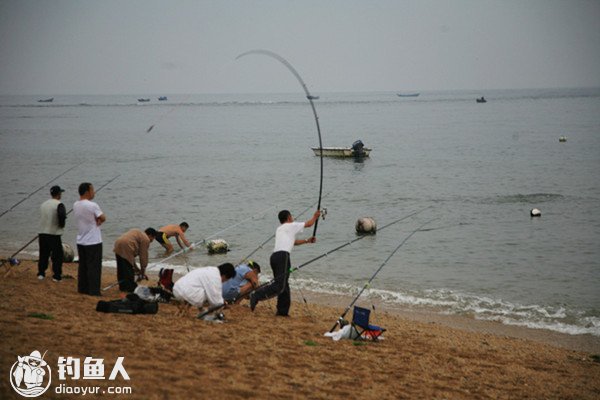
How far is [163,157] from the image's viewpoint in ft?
167

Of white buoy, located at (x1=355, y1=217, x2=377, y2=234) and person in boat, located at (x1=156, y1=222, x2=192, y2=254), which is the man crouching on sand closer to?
person in boat, located at (x1=156, y1=222, x2=192, y2=254)

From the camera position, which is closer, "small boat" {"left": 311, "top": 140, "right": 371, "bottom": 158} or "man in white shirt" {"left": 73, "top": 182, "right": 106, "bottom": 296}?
"man in white shirt" {"left": 73, "top": 182, "right": 106, "bottom": 296}

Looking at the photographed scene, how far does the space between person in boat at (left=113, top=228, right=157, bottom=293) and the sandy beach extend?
0.95 feet

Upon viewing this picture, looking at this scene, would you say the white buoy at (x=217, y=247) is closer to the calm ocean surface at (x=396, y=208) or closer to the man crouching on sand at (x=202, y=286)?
the calm ocean surface at (x=396, y=208)

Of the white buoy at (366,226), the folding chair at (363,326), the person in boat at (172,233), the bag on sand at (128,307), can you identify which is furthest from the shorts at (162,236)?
the folding chair at (363,326)

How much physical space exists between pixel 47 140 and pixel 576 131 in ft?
174

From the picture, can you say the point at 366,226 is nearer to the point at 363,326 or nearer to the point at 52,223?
the point at 363,326

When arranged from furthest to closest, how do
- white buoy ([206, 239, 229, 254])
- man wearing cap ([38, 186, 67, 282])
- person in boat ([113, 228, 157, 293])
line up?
1. white buoy ([206, 239, 229, 254])
2. person in boat ([113, 228, 157, 293])
3. man wearing cap ([38, 186, 67, 282])

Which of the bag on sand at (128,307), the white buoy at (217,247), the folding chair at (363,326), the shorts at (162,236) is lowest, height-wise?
the white buoy at (217,247)

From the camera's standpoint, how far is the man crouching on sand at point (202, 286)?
8.63m

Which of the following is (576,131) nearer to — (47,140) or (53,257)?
(47,140)

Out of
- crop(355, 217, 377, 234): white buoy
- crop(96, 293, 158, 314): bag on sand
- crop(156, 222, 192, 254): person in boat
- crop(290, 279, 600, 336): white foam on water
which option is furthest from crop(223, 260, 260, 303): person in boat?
crop(355, 217, 377, 234): white buoy

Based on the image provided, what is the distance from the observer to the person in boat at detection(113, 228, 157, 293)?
33.5 ft

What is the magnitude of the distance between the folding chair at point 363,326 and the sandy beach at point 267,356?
19cm
